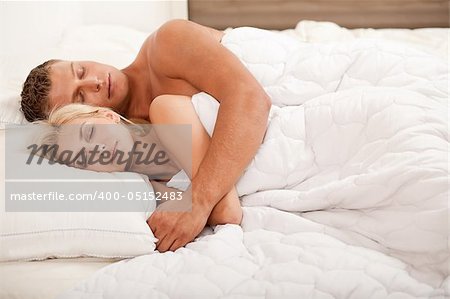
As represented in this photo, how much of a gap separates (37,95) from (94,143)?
0.32m

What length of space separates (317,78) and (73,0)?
1.34 m

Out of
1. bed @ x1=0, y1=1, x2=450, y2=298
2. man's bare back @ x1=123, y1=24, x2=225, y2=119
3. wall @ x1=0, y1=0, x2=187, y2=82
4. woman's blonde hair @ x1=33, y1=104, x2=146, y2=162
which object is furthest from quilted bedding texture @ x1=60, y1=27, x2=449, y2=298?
wall @ x1=0, y1=0, x2=187, y2=82

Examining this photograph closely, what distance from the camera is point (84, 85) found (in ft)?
4.86

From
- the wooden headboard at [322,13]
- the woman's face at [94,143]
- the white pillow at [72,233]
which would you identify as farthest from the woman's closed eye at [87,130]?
the wooden headboard at [322,13]

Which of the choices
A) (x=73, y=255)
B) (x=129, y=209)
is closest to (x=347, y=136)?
(x=129, y=209)

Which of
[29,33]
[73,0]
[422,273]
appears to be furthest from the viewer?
[73,0]

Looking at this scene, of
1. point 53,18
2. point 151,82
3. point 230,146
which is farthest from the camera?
point 53,18

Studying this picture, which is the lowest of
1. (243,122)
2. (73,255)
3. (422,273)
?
(73,255)

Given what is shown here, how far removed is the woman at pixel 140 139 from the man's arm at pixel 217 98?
0.04 m

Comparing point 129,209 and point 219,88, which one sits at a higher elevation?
point 219,88

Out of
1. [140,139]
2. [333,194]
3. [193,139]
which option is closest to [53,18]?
[140,139]

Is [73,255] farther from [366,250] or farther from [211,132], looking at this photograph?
[366,250]

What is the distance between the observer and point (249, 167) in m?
1.27

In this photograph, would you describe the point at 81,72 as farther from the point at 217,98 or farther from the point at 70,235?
the point at 70,235
